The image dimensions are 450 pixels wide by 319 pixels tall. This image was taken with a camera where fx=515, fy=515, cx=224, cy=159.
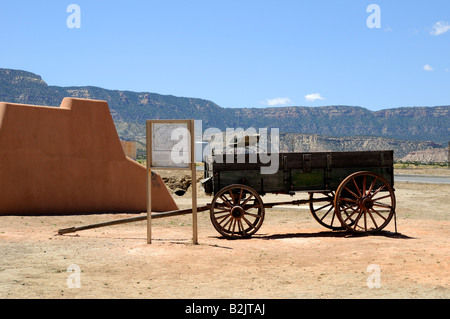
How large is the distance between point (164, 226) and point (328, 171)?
5092 millimetres

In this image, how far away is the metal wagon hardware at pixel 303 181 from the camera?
1051cm

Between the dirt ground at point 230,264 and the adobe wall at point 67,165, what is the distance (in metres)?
2.57

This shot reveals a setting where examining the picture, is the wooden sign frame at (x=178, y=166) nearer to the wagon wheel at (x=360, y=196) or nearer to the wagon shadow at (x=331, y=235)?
the wagon shadow at (x=331, y=235)

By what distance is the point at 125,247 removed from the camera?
374 inches

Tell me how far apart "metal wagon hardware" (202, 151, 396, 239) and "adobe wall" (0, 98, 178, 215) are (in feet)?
18.5

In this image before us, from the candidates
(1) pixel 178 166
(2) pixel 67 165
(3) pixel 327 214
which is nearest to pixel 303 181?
(1) pixel 178 166

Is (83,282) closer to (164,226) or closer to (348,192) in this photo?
(348,192)

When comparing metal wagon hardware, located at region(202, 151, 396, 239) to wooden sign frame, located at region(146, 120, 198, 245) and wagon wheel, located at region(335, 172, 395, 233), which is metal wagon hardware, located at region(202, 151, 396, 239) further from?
wooden sign frame, located at region(146, 120, 198, 245)

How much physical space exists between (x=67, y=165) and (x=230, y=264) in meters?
8.99

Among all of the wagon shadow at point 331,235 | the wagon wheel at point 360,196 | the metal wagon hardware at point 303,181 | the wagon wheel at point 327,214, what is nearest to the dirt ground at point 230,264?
the wagon shadow at point 331,235

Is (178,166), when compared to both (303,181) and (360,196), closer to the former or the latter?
(303,181)

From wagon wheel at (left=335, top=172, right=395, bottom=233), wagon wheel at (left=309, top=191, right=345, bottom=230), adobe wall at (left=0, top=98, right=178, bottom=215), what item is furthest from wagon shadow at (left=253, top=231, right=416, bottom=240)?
adobe wall at (left=0, top=98, right=178, bottom=215)

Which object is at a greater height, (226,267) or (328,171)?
(328,171)

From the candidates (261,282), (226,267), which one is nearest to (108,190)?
(226,267)
